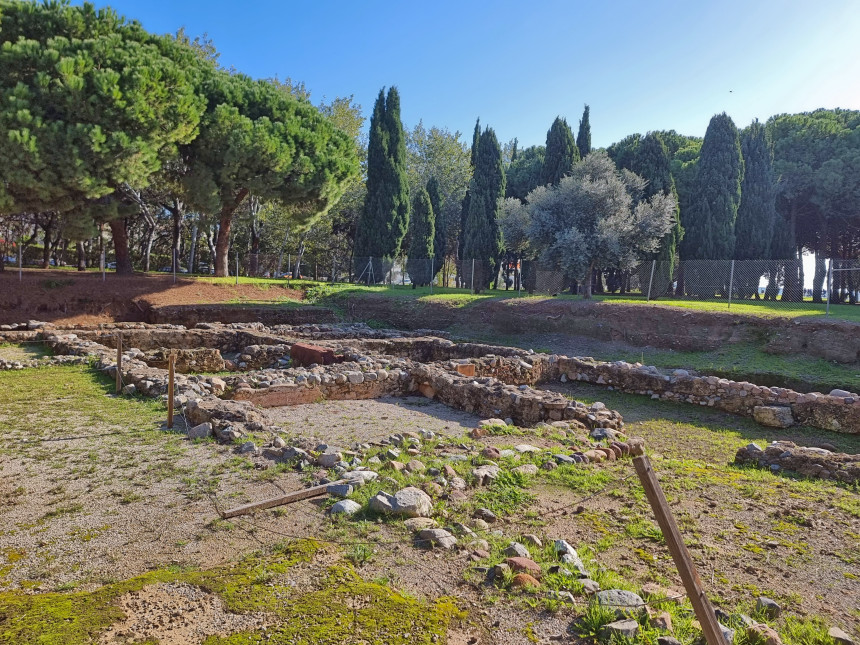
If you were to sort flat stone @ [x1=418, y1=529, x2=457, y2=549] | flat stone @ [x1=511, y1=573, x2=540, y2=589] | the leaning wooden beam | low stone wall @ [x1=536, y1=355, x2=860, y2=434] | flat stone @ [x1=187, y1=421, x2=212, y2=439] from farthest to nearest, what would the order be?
1. low stone wall @ [x1=536, y1=355, x2=860, y2=434]
2. flat stone @ [x1=187, y1=421, x2=212, y2=439]
3. the leaning wooden beam
4. flat stone @ [x1=418, y1=529, x2=457, y2=549]
5. flat stone @ [x1=511, y1=573, x2=540, y2=589]

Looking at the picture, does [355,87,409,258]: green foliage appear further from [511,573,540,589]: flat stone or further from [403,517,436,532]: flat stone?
[511,573,540,589]: flat stone

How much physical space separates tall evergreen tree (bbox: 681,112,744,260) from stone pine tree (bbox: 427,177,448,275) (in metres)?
19.2

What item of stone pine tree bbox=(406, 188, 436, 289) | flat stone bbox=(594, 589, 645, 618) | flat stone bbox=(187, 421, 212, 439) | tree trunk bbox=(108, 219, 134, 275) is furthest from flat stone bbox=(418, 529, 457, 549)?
stone pine tree bbox=(406, 188, 436, 289)

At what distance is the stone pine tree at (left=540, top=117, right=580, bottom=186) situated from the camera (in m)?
34.3

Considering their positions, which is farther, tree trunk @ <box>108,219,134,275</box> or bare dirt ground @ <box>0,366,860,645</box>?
tree trunk @ <box>108,219,134,275</box>

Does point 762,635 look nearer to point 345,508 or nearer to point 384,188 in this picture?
point 345,508

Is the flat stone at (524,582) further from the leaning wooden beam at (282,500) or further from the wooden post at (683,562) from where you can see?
the leaning wooden beam at (282,500)

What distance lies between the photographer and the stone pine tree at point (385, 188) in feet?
127

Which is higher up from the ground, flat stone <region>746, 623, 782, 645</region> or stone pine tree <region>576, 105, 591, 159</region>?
stone pine tree <region>576, 105, 591, 159</region>

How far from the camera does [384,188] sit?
128ft

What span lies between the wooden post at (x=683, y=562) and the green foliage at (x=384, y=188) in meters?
36.9

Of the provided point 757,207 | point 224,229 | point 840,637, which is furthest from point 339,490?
point 757,207

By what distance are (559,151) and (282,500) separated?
3402 centimetres

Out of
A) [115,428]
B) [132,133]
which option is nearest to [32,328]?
[132,133]
